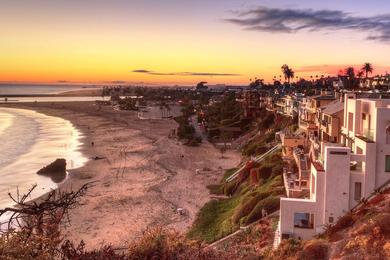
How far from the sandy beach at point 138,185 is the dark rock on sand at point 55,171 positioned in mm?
1057

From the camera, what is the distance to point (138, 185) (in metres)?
39.9

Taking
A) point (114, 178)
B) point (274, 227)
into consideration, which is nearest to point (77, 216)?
point (114, 178)

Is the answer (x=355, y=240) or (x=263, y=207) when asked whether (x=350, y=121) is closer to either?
(x=263, y=207)

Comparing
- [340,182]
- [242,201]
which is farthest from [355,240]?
[242,201]

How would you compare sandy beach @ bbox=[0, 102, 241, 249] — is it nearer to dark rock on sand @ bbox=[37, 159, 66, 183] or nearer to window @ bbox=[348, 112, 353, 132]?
dark rock on sand @ bbox=[37, 159, 66, 183]

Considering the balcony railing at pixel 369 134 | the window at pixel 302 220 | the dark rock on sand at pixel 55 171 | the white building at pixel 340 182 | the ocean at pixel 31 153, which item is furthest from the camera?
the dark rock on sand at pixel 55 171

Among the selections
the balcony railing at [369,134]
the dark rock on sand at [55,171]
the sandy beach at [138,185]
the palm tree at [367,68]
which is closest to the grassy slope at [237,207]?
the sandy beach at [138,185]

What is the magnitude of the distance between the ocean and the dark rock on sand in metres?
0.79

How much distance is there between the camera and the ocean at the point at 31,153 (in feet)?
126

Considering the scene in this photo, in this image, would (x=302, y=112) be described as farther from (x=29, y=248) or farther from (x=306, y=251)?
(x=29, y=248)

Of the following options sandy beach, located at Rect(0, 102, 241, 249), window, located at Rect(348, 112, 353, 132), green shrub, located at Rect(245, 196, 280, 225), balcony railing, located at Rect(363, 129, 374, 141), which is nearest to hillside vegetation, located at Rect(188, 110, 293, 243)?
green shrub, located at Rect(245, 196, 280, 225)

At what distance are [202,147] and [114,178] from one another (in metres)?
21.3

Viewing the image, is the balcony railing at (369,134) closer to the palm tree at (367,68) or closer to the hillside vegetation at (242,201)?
the hillside vegetation at (242,201)

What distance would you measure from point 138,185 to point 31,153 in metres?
23.2
